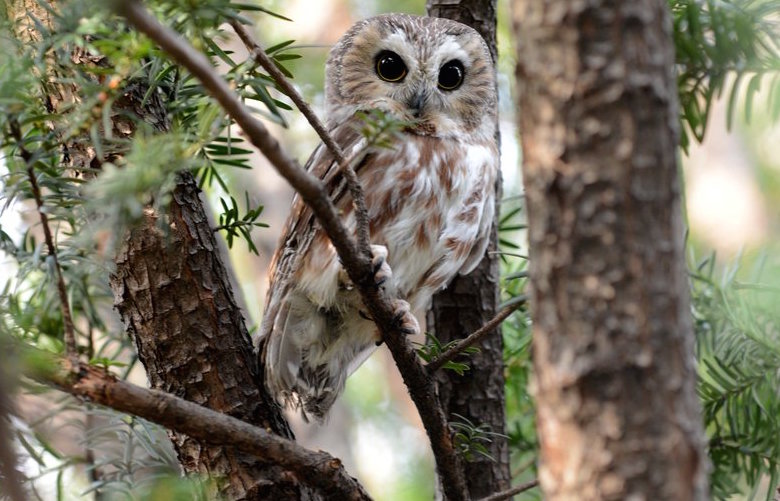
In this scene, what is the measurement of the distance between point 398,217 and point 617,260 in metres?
1.47

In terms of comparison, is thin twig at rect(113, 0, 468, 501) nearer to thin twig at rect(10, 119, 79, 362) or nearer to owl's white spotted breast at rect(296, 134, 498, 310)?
thin twig at rect(10, 119, 79, 362)

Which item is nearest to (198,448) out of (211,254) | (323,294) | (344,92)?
(211,254)

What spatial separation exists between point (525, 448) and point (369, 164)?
1.02 meters

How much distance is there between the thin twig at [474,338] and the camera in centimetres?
174

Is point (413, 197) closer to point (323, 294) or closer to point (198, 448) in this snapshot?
point (323, 294)

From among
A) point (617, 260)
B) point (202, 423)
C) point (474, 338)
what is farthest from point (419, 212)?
point (617, 260)

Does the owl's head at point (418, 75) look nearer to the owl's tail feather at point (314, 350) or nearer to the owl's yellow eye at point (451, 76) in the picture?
the owl's yellow eye at point (451, 76)

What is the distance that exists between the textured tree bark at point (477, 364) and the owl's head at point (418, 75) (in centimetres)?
12

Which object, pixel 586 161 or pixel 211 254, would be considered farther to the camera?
pixel 211 254

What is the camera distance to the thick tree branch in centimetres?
136

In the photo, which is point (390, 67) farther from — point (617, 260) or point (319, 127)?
point (617, 260)

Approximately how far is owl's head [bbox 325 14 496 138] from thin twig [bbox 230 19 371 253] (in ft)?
3.61

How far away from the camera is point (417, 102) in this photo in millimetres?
2662

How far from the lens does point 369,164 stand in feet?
7.88
